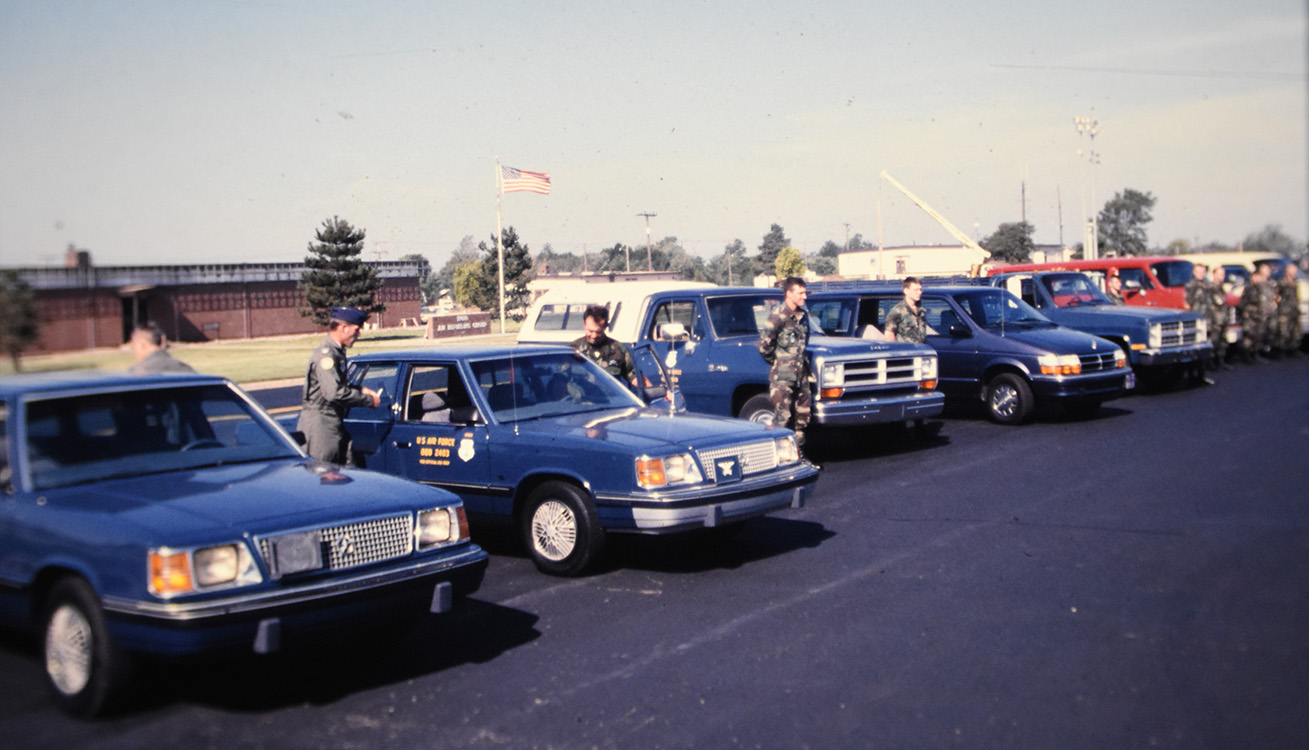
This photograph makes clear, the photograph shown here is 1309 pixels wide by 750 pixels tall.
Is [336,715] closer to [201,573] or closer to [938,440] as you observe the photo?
[201,573]

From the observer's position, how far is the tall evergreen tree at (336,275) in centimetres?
1628

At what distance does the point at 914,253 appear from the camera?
42406 millimetres

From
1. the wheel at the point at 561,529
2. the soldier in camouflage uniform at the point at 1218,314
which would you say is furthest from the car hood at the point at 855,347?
the soldier in camouflage uniform at the point at 1218,314

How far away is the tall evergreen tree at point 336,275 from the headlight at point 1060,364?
922 cm

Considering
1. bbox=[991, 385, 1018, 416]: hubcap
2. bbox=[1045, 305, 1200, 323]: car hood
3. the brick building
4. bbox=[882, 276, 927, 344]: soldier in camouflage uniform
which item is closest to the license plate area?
the brick building

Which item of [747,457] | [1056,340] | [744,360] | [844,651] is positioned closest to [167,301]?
[744,360]

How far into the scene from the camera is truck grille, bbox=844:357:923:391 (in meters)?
12.2

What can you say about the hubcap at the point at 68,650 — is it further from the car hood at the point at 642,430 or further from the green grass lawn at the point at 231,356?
the car hood at the point at 642,430

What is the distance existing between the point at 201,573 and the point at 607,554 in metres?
3.72

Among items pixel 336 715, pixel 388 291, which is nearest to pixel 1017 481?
pixel 336 715

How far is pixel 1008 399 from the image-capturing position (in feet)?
49.0

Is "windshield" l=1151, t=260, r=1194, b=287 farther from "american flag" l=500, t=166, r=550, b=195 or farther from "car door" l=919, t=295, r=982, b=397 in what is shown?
"american flag" l=500, t=166, r=550, b=195

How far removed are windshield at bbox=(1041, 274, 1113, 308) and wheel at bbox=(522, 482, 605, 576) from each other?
45.5 feet

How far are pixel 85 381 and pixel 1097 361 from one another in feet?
41.2
